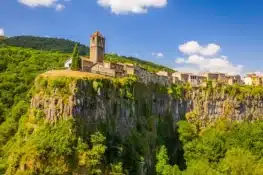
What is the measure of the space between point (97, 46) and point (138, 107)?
15.2 metres

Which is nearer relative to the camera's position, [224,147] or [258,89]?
[224,147]

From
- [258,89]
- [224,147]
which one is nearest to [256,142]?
[224,147]

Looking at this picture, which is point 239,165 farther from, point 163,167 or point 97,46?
point 97,46

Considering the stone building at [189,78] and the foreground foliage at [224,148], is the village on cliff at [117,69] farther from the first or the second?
the foreground foliage at [224,148]

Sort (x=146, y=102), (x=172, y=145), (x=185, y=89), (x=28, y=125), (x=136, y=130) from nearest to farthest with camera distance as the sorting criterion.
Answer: (x=28, y=125), (x=136, y=130), (x=146, y=102), (x=172, y=145), (x=185, y=89)

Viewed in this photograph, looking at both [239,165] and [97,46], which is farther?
[97,46]

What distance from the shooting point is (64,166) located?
2156 inches

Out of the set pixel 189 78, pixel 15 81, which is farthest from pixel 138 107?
pixel 189 78

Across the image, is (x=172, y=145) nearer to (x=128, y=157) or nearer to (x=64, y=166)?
(x=128, y=157)

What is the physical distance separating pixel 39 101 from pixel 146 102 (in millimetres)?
25928

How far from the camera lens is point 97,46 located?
265 feet

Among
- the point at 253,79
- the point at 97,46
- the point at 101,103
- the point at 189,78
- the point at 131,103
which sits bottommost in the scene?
the point at 131,103

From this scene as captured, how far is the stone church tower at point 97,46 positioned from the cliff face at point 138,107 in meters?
11.1

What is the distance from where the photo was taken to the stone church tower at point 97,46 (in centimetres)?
7962
